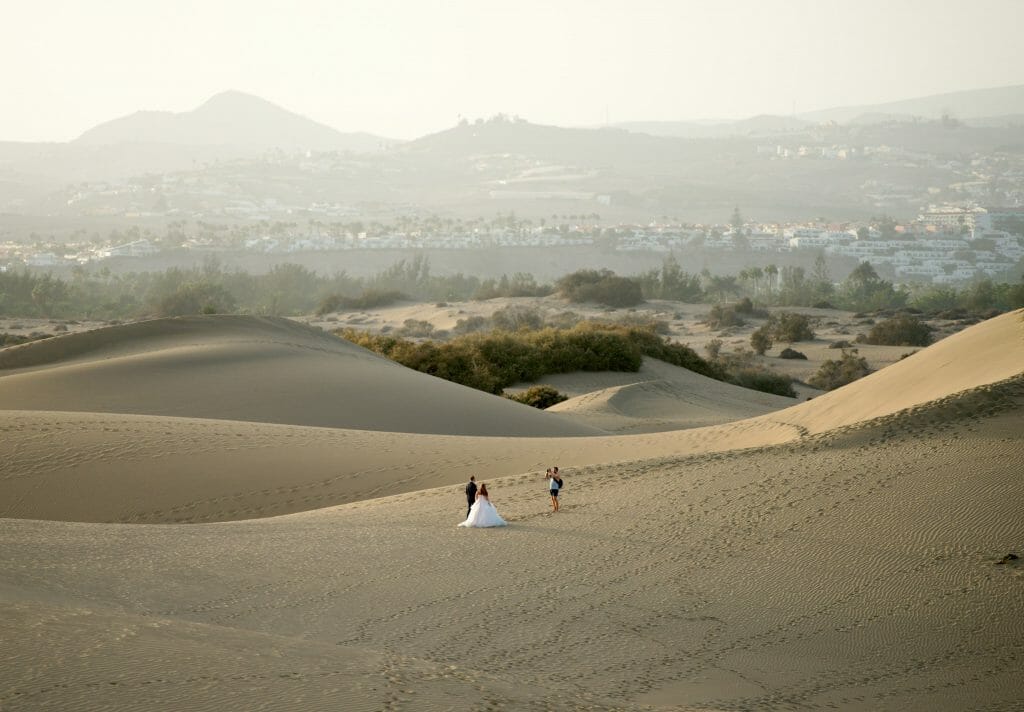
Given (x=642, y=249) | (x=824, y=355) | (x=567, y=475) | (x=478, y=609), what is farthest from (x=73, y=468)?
(x=642, y=249)

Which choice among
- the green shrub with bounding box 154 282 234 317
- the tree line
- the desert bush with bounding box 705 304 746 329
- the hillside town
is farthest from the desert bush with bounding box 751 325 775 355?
the hillside town

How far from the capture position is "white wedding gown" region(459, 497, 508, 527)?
13.5m

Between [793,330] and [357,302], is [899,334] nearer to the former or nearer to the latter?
[793,330]

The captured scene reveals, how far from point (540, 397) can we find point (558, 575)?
22.2 meters

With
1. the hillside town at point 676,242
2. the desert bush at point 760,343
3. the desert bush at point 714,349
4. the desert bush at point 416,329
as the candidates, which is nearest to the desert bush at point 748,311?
the desert bush at point 760,343

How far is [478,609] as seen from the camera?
1029 centimetres

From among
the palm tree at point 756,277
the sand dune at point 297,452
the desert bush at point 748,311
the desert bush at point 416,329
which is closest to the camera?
the sand dune at point 297,452

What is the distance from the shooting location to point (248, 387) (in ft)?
84.7

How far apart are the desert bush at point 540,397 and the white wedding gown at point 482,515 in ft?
64.8

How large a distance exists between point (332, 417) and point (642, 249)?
11819 cm

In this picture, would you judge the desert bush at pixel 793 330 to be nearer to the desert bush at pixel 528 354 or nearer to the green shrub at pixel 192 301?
the desert bush at pixel 528 354

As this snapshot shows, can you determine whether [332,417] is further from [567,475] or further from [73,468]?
[567,475]

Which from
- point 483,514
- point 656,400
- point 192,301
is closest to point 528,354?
point 656,400

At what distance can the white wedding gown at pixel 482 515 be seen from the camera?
530 inches
